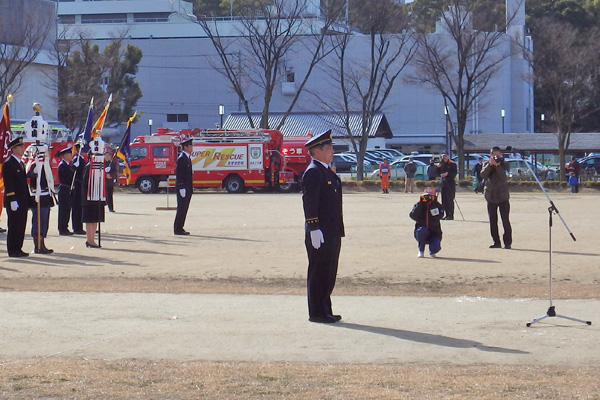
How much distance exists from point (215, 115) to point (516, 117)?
25566mm

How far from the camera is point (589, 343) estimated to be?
7.66m

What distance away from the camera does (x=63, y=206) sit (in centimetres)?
1961

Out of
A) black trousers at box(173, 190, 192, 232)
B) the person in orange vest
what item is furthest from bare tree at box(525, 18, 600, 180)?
black trousers at box(173, 190, 192, 232)

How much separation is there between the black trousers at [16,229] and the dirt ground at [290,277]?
0.30 metres

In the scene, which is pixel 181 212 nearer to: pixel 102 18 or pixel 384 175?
pixel 384 175

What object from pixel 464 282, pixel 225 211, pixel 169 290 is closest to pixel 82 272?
pixel 169 290

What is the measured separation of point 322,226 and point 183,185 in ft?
35.8

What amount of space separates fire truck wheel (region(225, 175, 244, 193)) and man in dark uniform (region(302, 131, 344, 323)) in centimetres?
3228

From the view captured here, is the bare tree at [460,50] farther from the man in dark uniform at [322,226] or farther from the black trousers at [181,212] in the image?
the man in dark uniform at [322,226]

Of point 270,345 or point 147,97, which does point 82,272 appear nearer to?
point 270,345

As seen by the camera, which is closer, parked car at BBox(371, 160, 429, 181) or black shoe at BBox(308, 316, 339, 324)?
black shoe at BBox(308, 316, 339, 324)

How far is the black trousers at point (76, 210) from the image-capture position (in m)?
19.4

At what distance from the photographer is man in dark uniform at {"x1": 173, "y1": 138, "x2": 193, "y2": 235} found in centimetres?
1916

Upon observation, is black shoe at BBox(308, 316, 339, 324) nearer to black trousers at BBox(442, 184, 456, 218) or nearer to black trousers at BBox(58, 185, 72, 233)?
black trousers at BBox(58, 185, 72, 233)
